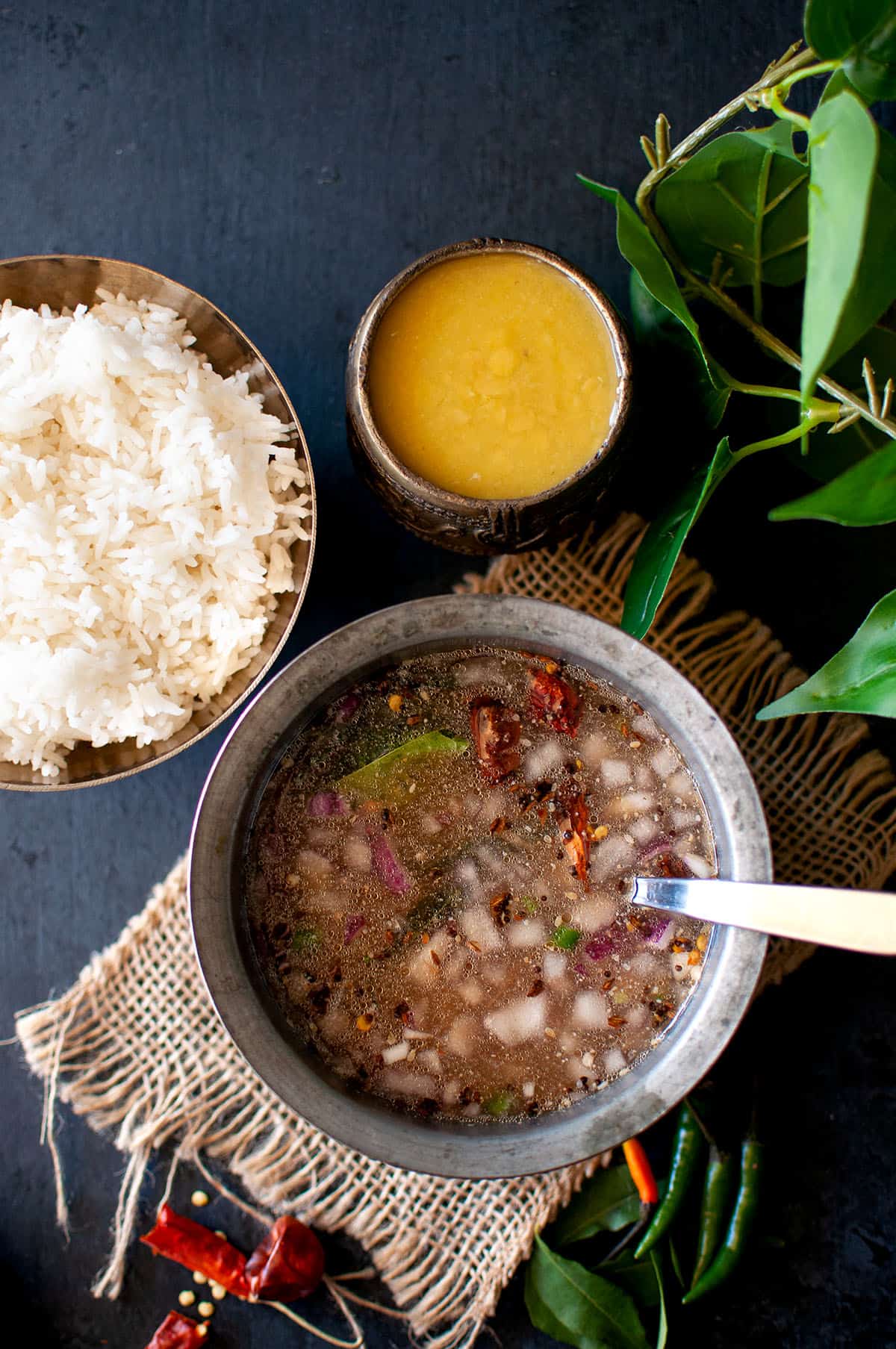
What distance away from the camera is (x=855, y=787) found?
1.54 meters

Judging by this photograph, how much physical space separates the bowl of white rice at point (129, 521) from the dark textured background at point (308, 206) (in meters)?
0.20

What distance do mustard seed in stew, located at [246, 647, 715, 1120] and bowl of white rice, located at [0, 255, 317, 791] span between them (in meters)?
0.17

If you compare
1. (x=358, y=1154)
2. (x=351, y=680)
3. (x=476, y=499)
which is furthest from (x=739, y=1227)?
(x=476, y=499)

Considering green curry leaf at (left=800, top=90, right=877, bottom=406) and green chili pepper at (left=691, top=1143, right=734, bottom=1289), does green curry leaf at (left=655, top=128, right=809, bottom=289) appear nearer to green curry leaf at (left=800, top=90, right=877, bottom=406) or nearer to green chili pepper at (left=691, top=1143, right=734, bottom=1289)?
green curry leaf at (left=800, top=90, right=877, bottom=406)

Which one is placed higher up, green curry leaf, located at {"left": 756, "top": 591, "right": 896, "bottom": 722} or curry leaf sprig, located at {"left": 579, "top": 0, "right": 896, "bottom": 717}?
curry leaf sprig, located at {"left": 579, "top": 0, "right": 896, "bottom": 717}

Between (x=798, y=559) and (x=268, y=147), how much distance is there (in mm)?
969

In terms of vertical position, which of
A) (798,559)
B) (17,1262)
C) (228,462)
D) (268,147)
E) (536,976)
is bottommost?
(17,1262)

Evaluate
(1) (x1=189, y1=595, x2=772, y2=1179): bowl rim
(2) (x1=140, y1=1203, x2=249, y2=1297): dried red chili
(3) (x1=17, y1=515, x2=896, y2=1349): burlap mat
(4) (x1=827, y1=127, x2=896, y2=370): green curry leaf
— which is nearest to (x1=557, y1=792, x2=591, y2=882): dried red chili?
(1) (x1=189, y1=595, x2=772, y2=1179): bowl rim

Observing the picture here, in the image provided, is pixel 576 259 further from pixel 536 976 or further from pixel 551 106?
pixel 536 976

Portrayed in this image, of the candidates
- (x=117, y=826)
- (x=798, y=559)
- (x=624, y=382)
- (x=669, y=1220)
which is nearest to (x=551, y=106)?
(x=624, y=382)

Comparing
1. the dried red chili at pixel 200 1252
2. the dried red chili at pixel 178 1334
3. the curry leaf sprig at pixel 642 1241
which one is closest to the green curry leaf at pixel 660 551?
the curry leaf sprig at pixel 642 1241

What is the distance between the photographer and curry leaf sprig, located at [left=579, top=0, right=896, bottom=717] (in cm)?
85

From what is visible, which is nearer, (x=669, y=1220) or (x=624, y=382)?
(x=624, y=382)

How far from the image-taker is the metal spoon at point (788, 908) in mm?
1049
